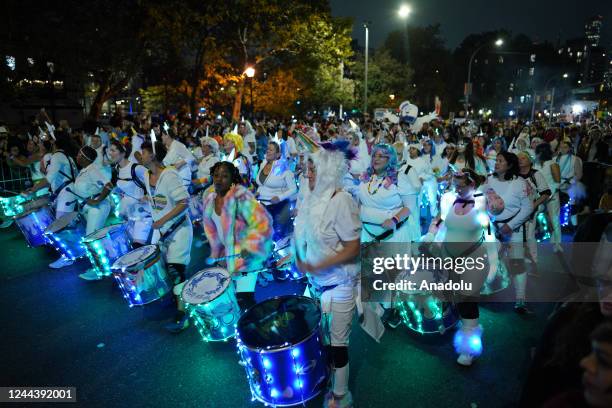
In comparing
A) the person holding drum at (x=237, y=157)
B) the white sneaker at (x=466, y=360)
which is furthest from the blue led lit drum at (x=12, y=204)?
the white sneaker at (x=466, y=360)

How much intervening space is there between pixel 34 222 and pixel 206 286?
493cm

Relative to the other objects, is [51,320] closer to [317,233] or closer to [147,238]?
[147,238]

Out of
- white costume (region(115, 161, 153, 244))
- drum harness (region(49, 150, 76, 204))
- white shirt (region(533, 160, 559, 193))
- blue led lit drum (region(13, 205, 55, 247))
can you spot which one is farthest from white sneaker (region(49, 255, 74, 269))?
white shirt (region(533, 160, 559, 193))

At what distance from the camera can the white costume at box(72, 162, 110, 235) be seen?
21.4 feet

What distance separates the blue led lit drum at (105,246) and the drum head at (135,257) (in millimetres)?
915

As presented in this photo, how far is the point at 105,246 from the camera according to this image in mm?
5695

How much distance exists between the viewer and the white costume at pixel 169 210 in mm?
4934

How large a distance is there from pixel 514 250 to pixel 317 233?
313cm

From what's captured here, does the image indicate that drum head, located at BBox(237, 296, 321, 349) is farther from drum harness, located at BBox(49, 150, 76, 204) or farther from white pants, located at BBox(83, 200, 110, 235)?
drum harness, located at BBox(49, 150, 76, 204)

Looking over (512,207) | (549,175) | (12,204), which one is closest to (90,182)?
(12,204)

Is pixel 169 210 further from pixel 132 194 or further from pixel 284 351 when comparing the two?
pixel 284 351

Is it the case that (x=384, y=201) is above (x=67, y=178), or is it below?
below

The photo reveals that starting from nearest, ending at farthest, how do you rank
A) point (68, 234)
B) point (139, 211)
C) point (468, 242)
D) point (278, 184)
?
point (468, 242) < point (139, 211) < point (68, 234) < point (278, 184)

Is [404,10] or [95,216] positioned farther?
[404,10]
